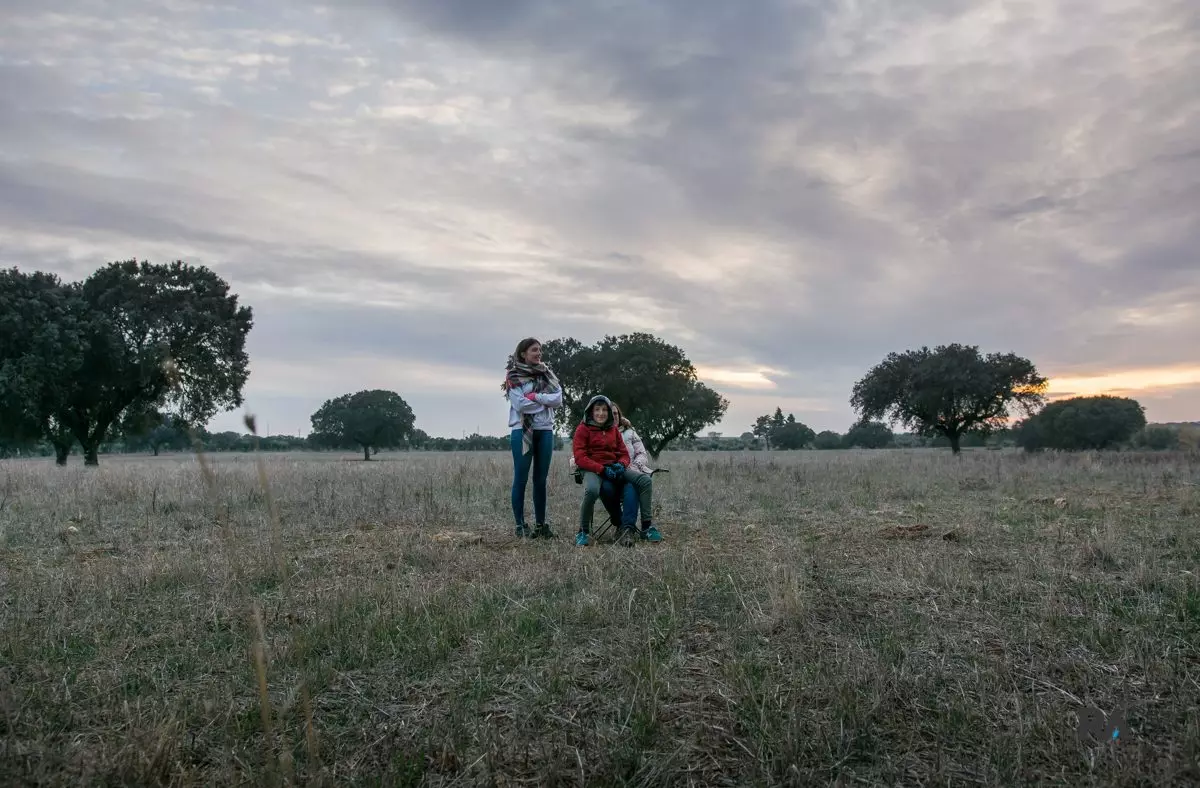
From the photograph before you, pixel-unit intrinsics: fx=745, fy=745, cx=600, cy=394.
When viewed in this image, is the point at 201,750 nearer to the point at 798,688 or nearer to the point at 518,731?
the point at 518,731

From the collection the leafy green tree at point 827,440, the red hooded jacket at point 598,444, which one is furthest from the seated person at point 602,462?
the leafy green tree at point 827,440

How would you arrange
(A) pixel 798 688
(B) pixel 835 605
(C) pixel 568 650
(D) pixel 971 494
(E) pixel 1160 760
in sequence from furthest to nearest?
1. (D) pixel 971 494
2. (B) pixel 835 605
3. (C) pixel 568 650
4. (A) pixel 798 688
5. (E) pixel 1160 760

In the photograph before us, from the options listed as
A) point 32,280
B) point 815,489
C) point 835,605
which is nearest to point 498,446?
point 32,280

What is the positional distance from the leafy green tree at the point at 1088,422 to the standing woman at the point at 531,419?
130 feet

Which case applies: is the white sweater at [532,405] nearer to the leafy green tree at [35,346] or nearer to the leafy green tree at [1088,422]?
the leafy green tree at [35,346]

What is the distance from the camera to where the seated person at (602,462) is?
7.61 metres

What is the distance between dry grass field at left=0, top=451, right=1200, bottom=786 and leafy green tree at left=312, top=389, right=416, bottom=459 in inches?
2216

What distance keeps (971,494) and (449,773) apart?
11.7 metres

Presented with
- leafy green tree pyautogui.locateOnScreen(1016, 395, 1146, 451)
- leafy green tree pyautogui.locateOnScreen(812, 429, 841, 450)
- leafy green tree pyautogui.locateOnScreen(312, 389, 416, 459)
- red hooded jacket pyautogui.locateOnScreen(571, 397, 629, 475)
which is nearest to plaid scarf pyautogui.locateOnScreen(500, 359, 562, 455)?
red hooded jacket pyautogui.locateOnScreen(571, 397, 629, 475)

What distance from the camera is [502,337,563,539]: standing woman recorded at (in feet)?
25.6

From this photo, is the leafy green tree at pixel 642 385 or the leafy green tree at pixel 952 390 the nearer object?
the leafy green tree at pixel 642 385

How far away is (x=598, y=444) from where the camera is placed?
7910 mm

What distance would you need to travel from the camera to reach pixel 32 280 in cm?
2719

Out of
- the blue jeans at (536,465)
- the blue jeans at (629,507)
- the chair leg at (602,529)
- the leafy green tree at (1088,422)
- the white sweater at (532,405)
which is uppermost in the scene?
the leafy green tree at (1088,422)
